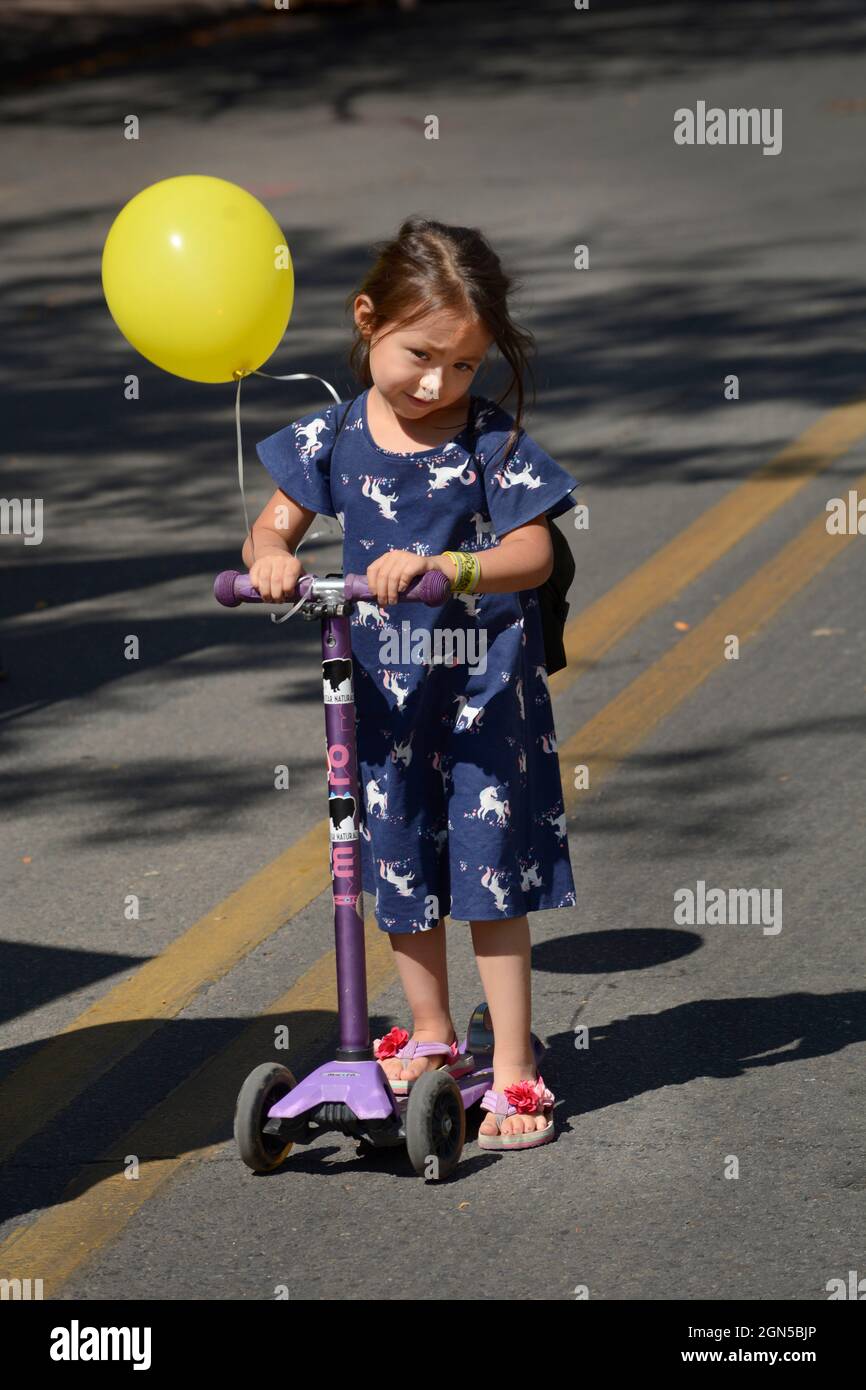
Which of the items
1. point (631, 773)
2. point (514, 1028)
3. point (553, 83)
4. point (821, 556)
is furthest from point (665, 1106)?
point (553, 83)

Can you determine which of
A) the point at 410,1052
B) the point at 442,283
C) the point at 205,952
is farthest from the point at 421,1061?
the point at 442,283

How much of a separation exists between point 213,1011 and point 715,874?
132cm

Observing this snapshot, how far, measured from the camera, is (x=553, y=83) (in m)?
20.1

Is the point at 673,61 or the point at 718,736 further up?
the point at 673,61

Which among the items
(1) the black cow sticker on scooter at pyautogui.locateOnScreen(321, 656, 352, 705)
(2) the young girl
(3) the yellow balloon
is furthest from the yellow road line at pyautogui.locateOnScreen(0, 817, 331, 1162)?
(3) the yellow balloon

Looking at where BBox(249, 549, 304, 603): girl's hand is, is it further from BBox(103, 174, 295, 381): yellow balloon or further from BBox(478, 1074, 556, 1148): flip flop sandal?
BBox(478, 1074, 556, 1148): flip flop sandal

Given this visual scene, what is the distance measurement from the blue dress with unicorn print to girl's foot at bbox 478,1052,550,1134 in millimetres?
316

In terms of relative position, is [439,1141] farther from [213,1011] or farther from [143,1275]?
[213,1011]

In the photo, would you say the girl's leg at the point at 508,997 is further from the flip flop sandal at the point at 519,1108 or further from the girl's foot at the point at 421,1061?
the girl's foot at the point at 421,1061

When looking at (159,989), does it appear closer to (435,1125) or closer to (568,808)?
(435,1125)

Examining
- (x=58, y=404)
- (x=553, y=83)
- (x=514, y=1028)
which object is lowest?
(x=514, y=1028)

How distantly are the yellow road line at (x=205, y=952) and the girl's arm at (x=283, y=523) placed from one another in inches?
45.9

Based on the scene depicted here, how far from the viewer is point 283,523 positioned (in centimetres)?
376

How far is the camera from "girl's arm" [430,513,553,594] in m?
3.51
